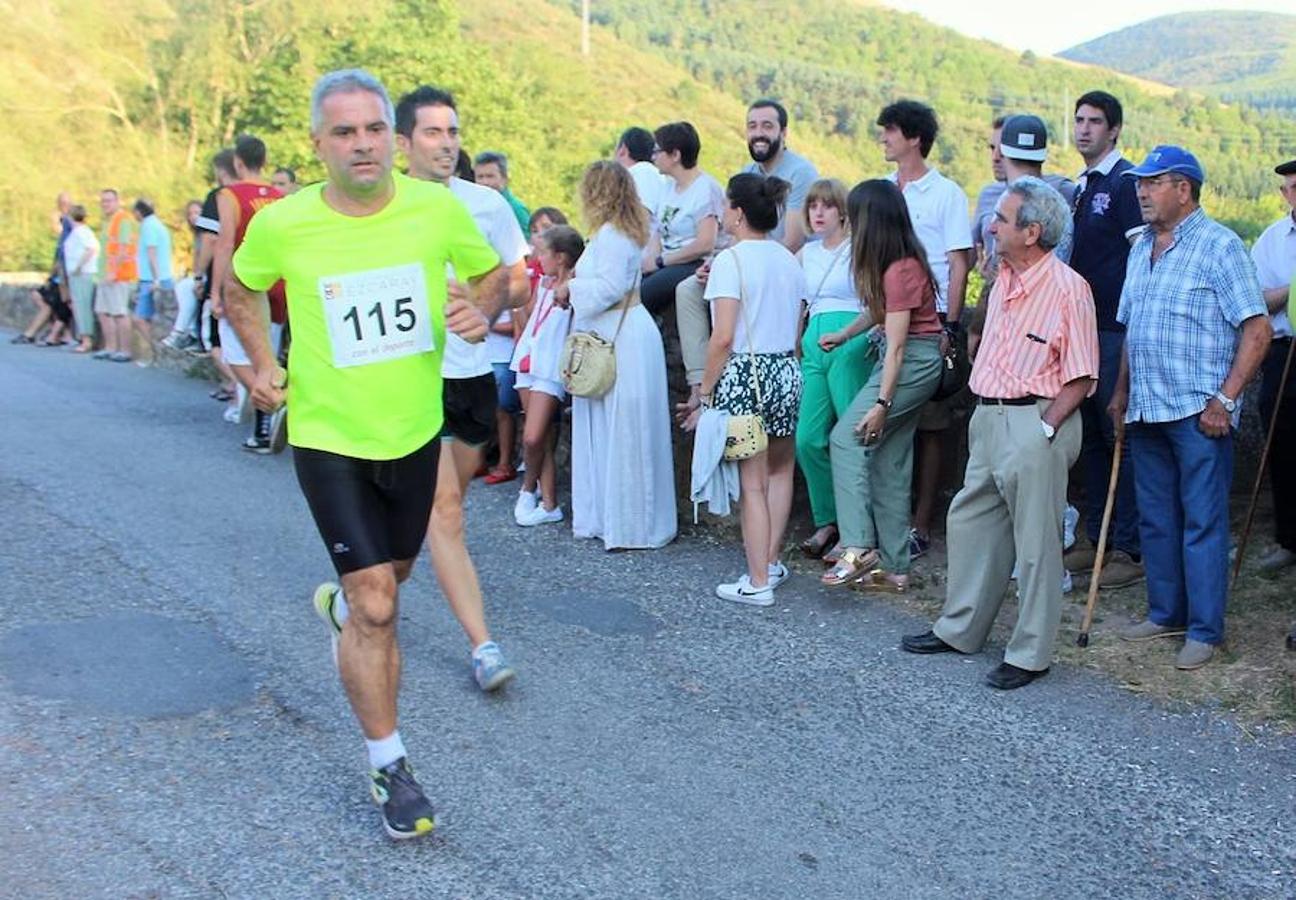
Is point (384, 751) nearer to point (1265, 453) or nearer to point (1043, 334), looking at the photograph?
point (1043, 334)

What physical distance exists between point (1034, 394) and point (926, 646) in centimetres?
116

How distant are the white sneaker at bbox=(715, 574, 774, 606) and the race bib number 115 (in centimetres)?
265

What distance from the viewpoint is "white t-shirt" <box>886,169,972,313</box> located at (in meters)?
6.75

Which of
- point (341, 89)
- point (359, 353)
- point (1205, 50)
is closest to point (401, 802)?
point (359, 353)

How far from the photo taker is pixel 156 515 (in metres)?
7.41

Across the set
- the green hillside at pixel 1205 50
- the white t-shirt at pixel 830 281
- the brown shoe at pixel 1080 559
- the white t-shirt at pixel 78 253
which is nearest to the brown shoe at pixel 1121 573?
the brown shoe at pixel 1080 559

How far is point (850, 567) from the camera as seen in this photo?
6.36m

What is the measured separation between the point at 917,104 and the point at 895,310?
151 cm

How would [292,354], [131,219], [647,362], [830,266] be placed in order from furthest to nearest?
[131,219], [647,362], [830,266], [292,354]

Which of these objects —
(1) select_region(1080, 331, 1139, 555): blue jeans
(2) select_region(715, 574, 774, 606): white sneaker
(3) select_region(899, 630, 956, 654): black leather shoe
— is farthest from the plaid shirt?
(2) select_region(715, 574, 774, 606): white sneaker

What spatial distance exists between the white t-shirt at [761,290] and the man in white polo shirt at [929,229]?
2.82 ft

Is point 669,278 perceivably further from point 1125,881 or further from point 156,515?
point 1125,881

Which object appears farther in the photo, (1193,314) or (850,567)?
(850,567)

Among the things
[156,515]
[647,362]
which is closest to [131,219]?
[156,515]
